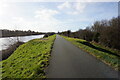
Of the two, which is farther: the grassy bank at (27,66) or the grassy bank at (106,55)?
the grassy bank at (106,55)

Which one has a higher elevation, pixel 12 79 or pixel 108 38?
pixel 108 38

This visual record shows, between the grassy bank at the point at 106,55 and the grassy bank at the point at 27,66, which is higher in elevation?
the grassy bank at the point at 106,55

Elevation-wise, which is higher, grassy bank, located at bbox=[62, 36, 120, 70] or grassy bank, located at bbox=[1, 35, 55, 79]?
grassy bank, located at bbox=[62, 36, 120, 70]

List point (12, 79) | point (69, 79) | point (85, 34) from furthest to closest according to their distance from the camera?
point (85, 34), point (12, 79), point (69, 79)

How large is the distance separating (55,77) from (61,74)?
46cm

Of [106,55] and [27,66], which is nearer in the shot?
[27,66]

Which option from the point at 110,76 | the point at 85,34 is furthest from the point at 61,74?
the point at 85,34

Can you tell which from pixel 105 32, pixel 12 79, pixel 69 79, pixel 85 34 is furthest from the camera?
pixel 85 34

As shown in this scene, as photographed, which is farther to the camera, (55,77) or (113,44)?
(113,44)

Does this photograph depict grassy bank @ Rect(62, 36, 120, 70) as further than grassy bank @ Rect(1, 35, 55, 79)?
Yes

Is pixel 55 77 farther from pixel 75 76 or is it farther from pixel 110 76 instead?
pixel 110 76

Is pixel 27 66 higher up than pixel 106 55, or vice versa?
pixel 106 55

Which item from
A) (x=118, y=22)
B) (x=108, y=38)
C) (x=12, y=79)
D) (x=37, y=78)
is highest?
(x=118, y=22)

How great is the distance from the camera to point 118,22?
21375 millimetres
